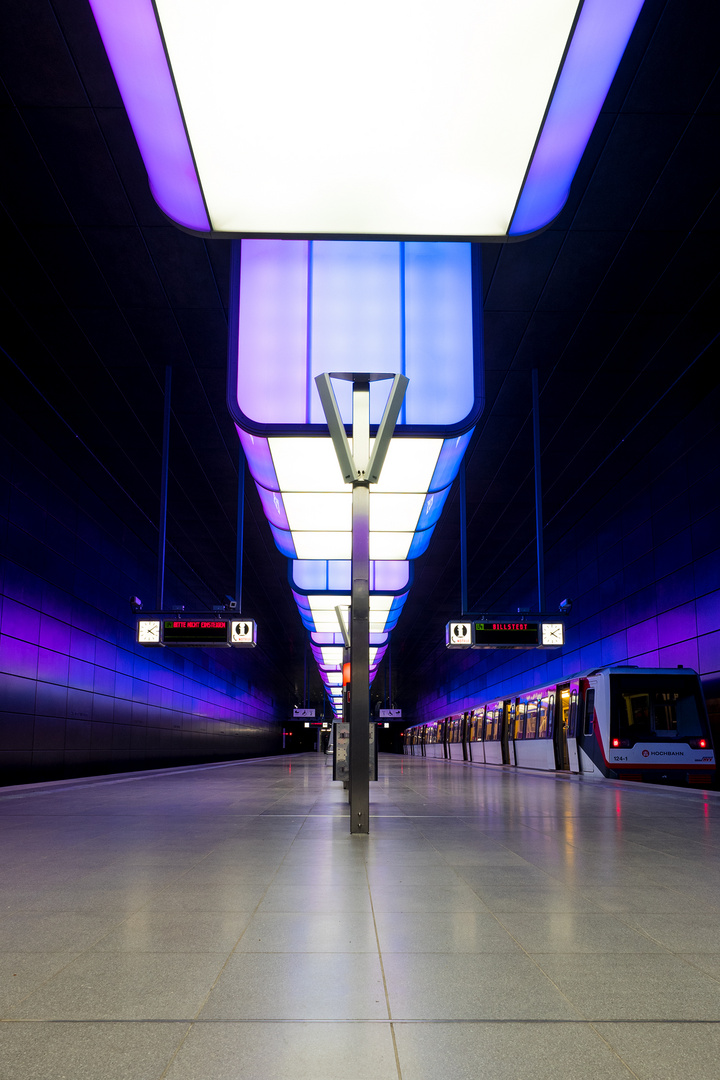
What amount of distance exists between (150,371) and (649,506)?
12125 mm

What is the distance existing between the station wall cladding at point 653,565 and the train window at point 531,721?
1677 millimetres

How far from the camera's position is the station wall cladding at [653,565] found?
16953 millimetres

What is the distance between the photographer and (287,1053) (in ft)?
9.02

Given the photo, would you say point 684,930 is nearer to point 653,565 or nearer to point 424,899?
point 424,899

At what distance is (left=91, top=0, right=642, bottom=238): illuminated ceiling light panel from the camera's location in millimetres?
4871

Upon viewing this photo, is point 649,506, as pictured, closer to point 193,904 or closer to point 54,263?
point 54,263

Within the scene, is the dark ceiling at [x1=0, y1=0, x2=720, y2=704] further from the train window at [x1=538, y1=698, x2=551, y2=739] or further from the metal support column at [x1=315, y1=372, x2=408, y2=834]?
the train window at [x1=538, y1=698, x2=551, y2=739]

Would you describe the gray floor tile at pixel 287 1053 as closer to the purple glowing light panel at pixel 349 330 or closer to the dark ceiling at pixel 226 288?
the dark ceiling at pixel 226 288

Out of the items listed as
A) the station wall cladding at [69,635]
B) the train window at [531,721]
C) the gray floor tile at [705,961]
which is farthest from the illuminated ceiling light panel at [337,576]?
the gray floor tile at [705,961]

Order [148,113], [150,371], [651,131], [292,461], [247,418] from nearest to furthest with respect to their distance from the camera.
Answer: [148,113]
[651,131]
[247,418]
[292,461]
[150,371]

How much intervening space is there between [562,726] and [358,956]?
68.9 ft

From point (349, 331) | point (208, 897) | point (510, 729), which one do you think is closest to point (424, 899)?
point (208, 897)

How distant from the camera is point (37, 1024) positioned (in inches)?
118

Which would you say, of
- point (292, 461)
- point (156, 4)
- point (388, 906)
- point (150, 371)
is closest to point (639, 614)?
point (292, 461)
